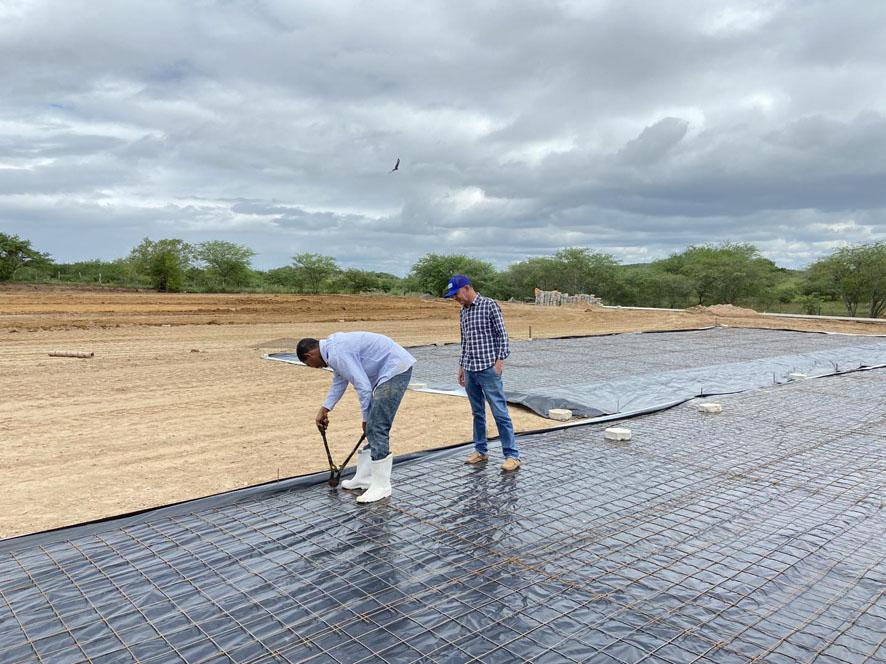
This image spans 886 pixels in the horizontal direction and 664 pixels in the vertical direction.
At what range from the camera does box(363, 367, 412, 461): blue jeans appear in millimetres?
2846

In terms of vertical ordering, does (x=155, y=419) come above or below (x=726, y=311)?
below

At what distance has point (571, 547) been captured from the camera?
2.49 meters

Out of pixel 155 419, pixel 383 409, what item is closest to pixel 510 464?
pixel 383 409

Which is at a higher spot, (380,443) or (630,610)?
(380,443)

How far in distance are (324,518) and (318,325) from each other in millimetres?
13425

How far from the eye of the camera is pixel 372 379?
295cm

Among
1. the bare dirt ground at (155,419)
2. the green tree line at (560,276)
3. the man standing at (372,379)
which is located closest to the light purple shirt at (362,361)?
the man standing at (372,379)

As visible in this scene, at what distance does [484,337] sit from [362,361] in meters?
0.86

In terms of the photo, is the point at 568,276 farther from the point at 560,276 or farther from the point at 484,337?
the point at 484,337

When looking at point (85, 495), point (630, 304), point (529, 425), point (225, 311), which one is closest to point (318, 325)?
point (225, 311)

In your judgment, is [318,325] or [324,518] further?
[318,325]

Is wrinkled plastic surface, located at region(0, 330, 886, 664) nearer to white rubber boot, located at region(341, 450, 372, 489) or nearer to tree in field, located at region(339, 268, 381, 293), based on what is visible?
white rubber boot, located at region(341, 450, 372, 489)

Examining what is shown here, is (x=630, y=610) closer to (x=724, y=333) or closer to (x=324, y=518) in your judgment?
(x=324, y=518)

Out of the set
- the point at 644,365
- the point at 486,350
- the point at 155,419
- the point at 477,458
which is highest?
the point at 486,350
